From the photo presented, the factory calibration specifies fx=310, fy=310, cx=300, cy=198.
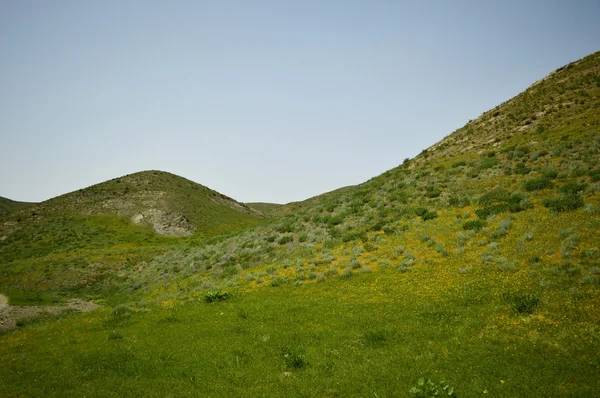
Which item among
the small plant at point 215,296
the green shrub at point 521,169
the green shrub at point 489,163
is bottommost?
the small plant at point 215,296

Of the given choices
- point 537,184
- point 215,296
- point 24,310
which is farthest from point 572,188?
point 24,310

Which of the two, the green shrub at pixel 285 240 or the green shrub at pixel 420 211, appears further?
the green shrub at pixel 285 240

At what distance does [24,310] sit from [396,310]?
30.3 metres

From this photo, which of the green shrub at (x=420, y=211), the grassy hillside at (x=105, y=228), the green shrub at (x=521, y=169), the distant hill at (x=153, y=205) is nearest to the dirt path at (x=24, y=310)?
the grassy hillside at (x=105, y=228)

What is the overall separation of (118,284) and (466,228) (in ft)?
122

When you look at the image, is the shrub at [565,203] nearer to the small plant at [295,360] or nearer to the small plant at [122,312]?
the small plant at [295,360]

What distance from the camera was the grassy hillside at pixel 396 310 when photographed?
30.1ft

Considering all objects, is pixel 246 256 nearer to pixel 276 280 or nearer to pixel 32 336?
pixel 276 280

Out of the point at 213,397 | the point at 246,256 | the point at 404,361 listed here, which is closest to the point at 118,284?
the point at 246,256

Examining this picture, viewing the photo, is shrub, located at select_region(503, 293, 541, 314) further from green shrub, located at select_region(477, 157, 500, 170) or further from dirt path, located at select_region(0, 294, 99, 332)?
dirt path, located at select_region(0, 294, 99, 332)

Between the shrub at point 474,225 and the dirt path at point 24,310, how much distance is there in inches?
1216

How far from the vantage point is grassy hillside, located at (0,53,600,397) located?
30.1 ft

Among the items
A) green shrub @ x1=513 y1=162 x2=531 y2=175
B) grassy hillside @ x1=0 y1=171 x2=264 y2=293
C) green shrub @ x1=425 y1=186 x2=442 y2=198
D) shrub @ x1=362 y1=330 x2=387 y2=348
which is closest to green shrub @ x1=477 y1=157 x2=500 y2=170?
green shrub @ x1=513 y1=162 x2=531 y2=175

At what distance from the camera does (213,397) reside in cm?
912
